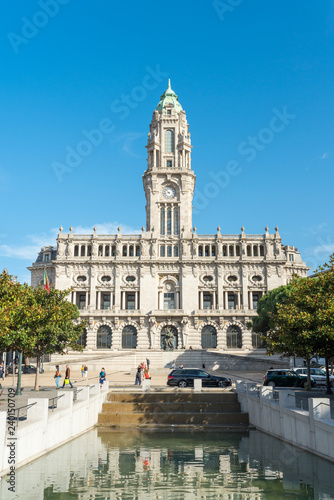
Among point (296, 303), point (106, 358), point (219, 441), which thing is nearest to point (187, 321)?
point (106, 358)

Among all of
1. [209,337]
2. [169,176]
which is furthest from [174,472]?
[169,176]

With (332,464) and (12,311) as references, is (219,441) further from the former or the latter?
(12,311)

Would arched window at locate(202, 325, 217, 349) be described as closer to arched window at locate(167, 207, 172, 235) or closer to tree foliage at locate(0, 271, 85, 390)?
arched window at locate(167, 207, 172, 235)

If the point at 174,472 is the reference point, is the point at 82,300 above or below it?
above

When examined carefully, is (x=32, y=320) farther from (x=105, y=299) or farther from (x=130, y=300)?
(x=105, y=299)

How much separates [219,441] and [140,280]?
54.1 meters

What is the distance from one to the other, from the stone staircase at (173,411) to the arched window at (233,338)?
4343cm

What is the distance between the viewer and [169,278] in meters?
79.8

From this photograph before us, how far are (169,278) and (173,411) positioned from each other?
49190mm

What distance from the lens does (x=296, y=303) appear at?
33250mm

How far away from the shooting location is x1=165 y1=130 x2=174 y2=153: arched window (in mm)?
87025

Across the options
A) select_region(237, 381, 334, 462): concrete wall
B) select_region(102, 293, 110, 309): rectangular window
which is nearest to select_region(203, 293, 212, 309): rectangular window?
select_region(102, 293, 110, 309): rectangular window

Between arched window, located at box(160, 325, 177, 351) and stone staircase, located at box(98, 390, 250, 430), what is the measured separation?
36.5 meters

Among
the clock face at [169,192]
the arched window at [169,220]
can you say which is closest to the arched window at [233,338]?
the arched window at [169,220]
